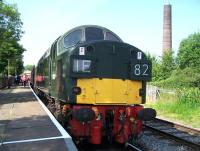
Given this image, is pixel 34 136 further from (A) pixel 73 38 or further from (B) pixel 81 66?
(A) pixel 73 38

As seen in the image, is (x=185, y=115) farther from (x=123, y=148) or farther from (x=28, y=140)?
(x=28, y=140)

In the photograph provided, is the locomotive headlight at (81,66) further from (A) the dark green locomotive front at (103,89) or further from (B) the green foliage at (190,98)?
(B) the green foliage at (190,98)

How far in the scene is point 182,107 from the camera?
2020 cm

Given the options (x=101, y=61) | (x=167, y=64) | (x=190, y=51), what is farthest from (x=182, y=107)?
(x=190, y=51)

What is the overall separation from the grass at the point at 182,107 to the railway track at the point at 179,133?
1444 millimetres

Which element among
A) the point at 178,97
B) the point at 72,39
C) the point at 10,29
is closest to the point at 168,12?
the point at 10,29

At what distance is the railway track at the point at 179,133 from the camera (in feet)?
39.1

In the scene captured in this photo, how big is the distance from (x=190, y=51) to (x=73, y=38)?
6603cm

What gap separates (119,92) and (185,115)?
28.0ft

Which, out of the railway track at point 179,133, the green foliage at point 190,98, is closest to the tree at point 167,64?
the green foliage at point 190,98

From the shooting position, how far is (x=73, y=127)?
10766mm

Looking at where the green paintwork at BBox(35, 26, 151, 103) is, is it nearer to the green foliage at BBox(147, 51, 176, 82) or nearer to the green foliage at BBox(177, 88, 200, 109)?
the green foliage at BBox(177, 88, 200, 109)

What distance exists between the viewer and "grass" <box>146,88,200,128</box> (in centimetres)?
1812

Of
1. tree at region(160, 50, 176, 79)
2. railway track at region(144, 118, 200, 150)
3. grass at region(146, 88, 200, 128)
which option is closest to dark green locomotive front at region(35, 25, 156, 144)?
railway track at region(144, 118, 200, 150)
